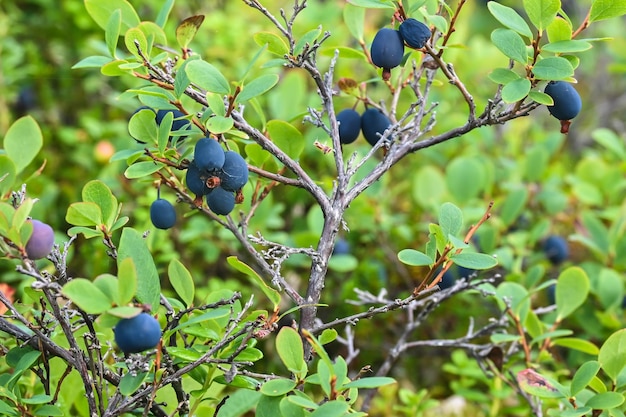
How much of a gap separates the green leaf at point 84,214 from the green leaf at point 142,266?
66 mm

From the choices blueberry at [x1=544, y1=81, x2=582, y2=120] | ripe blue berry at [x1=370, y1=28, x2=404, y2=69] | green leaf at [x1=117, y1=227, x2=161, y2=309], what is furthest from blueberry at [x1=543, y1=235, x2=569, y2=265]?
green leaf at [x1=117, y1=227, x2=161, y2=309]

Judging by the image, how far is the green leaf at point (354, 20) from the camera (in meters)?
1.51

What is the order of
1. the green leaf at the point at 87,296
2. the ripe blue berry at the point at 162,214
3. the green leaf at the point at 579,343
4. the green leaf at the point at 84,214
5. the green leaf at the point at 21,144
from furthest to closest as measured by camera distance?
the green leaf at the point at 579,343
the ripe blue berry at the point at 162,214
the green leaf at the point at 21,144
the green leaf at the point at 84,214
the green leaf at the point at 87,296

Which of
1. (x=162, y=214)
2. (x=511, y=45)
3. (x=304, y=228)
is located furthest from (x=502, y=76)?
(x=304, y=228)

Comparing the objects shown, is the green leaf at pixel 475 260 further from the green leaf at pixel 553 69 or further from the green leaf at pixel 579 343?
the green leaf at pixel 579 343

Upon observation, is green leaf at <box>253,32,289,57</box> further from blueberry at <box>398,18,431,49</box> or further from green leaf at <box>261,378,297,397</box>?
green leaf at <box>261,378,297,397</box>

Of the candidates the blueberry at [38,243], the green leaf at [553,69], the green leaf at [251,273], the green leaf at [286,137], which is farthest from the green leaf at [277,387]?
the green leaf at [553,69]

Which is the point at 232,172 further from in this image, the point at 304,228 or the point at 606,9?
the point at 304,228

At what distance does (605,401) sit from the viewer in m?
1.19

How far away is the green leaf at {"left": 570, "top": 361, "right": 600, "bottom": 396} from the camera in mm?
1187

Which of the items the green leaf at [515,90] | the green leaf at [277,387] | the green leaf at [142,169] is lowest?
the green leaf at [277,387]

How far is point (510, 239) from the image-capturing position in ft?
7.12

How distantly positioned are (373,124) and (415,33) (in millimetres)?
295

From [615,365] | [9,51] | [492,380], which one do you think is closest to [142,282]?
[615,365]
